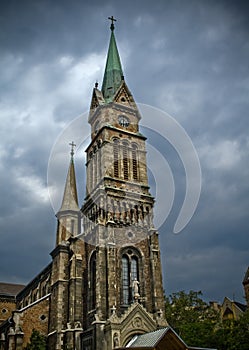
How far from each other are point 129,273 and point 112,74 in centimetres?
2868

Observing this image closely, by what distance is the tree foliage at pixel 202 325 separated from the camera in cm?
3872

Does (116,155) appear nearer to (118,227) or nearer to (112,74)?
(118,227)

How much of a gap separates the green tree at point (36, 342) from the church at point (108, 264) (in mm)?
820

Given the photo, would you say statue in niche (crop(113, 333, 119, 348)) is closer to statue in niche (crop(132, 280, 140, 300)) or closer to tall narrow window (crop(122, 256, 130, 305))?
statue in niche (crop(132, 280, 140, 300))

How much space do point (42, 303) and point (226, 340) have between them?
64.3ft

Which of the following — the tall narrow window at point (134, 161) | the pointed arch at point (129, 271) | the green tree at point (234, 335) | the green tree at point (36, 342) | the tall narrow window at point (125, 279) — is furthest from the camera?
the tall narrow window at point (134, 161)

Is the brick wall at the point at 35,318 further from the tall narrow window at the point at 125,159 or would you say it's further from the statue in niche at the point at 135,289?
the tall narrow window at the point at 125,159

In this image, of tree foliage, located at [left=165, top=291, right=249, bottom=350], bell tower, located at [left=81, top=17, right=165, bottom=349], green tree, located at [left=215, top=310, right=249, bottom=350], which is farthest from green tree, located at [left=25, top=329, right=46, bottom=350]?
green tree, located at [left=215, top=310, right=249, bottom=350]

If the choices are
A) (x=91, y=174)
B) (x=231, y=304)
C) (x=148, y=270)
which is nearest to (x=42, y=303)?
(x=148, y=270)

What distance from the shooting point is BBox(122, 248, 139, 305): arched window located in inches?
1446

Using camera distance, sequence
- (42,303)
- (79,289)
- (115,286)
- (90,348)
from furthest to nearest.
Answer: (42,303) < (79,289) < (115,286) < (90,348)

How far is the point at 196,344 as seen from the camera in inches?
1545

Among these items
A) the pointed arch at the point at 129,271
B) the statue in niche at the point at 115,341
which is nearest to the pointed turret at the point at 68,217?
the pointed arch at the point at 129,271

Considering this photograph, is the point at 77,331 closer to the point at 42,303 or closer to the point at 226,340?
the point at 42,303
